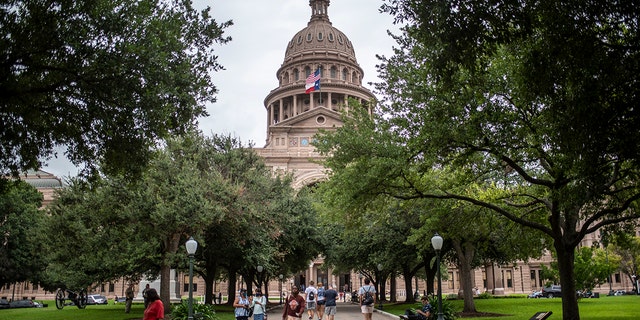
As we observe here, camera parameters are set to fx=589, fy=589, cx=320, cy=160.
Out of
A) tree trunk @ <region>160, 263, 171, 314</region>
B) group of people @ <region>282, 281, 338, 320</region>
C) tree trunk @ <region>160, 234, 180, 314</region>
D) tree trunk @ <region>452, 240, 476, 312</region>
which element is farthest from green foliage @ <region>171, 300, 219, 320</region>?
tree trunk @ <region>452, 240, 476, 312</region>

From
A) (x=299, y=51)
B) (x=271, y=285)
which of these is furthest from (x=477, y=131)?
(x=299, y=51)

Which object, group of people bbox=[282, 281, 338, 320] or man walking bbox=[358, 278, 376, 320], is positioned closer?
group of people bbox=[282, 281, 338, 320]

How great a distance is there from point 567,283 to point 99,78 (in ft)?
47.8

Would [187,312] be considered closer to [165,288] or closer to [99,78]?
[165,288]

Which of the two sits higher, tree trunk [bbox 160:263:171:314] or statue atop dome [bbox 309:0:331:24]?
statue atop dome [bbox 309:0:331:24]

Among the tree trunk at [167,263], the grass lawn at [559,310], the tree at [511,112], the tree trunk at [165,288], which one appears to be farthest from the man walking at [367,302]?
the tree trunk at [165,288]

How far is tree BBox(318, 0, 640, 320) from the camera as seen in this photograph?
36.1 ft

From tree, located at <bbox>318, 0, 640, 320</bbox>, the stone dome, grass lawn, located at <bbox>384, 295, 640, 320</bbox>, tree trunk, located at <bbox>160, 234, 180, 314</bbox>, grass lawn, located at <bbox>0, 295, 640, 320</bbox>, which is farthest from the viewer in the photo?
the stone dome

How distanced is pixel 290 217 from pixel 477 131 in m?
21.5

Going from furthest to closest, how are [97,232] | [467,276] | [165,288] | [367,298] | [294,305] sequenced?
[467,276], [165,288], [97,232], [367,298], [294,305]

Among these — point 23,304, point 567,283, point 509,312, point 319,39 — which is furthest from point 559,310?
point 319,39

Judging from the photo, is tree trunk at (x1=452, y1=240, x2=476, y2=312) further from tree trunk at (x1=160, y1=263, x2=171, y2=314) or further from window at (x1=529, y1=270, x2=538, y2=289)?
window at (x1=529, y1=270, x2=538, y2=289)

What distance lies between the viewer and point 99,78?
13.1 meters

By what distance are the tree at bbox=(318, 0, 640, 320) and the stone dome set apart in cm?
8517
